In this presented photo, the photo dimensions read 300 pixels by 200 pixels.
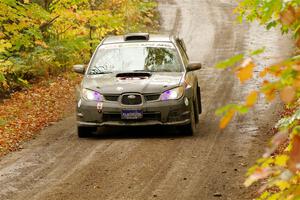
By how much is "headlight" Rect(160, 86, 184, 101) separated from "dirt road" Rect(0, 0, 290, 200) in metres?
0.75

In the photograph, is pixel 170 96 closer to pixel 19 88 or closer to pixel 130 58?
pixel 130 58

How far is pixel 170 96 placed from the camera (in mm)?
11148

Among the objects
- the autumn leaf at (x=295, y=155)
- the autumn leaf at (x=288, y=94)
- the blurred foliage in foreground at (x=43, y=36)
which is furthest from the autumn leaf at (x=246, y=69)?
the blurred foliage in foreground at (x=43, y=36)

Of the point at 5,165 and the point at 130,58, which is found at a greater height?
the point at 130,58

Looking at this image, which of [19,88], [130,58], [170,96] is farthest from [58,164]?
[19,88]

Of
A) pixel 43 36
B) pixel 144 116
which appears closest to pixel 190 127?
pixel 144 116

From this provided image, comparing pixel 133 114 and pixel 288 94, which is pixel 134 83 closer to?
pixel 133 114

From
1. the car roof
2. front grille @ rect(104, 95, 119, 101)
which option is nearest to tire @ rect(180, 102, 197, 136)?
front grille @ rect(104, 95, 119, 101)

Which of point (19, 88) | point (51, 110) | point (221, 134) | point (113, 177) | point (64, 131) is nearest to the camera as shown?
point (113, 177)

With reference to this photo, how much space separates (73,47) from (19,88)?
2319 millimetres

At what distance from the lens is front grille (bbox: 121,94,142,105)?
36.3 feet

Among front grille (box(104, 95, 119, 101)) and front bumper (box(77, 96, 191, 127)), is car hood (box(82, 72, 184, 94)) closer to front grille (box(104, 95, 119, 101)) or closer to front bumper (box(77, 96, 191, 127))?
front grille (box(104, 95, 119, 101))

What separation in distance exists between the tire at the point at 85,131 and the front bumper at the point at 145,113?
0.31 meters

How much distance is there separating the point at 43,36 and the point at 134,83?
32.8ft
